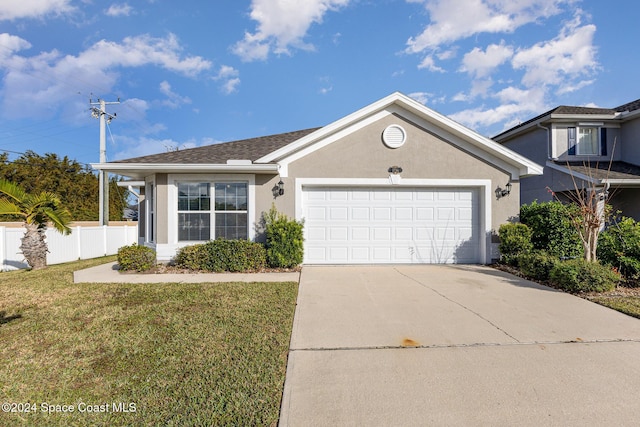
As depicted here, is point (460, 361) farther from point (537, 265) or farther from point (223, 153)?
point (223, 153)

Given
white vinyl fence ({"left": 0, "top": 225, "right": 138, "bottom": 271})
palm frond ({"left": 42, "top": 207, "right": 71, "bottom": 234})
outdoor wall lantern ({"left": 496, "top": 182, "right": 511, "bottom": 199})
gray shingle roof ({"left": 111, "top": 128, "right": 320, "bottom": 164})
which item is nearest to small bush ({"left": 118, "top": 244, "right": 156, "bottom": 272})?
gray shingle roof ({"left": 111, "top": 128, "right": 320, "bottom": 164})

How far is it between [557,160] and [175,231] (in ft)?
50.4

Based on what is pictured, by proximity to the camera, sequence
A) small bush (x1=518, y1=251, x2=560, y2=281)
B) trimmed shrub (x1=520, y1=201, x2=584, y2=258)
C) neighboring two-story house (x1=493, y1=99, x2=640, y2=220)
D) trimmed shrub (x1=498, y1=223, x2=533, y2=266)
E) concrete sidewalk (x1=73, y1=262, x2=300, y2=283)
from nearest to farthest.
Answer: small bush (x1=518, y1=251, x2=560, y2=281)
concrete sidewalk (x1=73, y1=262, x2=300, y2=283)
trimmed shrub (x1=520, y1=201, x2=584, y2=258)
trimmed shrub (x1=498, y1=223, x2=533, y2=266)
neighboring two-story house (x1=493, y1=99, x2=640, y2=220)

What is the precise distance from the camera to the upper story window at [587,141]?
505 inches

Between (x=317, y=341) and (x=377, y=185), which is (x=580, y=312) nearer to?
(x=317, y=341)

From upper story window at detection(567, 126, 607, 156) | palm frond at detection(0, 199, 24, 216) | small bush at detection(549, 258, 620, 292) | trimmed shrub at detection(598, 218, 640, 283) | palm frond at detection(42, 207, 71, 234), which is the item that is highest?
upper story window at detection(567, 126, 607, 156)

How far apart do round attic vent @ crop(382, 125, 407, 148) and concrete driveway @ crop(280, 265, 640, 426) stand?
15.7ft

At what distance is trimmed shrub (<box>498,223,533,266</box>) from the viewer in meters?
8.39

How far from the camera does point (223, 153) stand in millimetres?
9781

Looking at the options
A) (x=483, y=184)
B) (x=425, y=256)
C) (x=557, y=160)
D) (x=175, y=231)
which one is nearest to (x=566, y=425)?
(x=425, y=256)

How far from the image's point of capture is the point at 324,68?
12.5 m

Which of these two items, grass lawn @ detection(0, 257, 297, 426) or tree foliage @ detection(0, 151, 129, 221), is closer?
grass lawn @ detection(0, 257, 297, 426)

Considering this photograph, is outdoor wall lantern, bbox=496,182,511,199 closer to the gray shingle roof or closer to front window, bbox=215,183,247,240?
the gray shingle roof

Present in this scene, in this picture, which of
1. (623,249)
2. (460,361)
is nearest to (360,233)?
(460,361)
